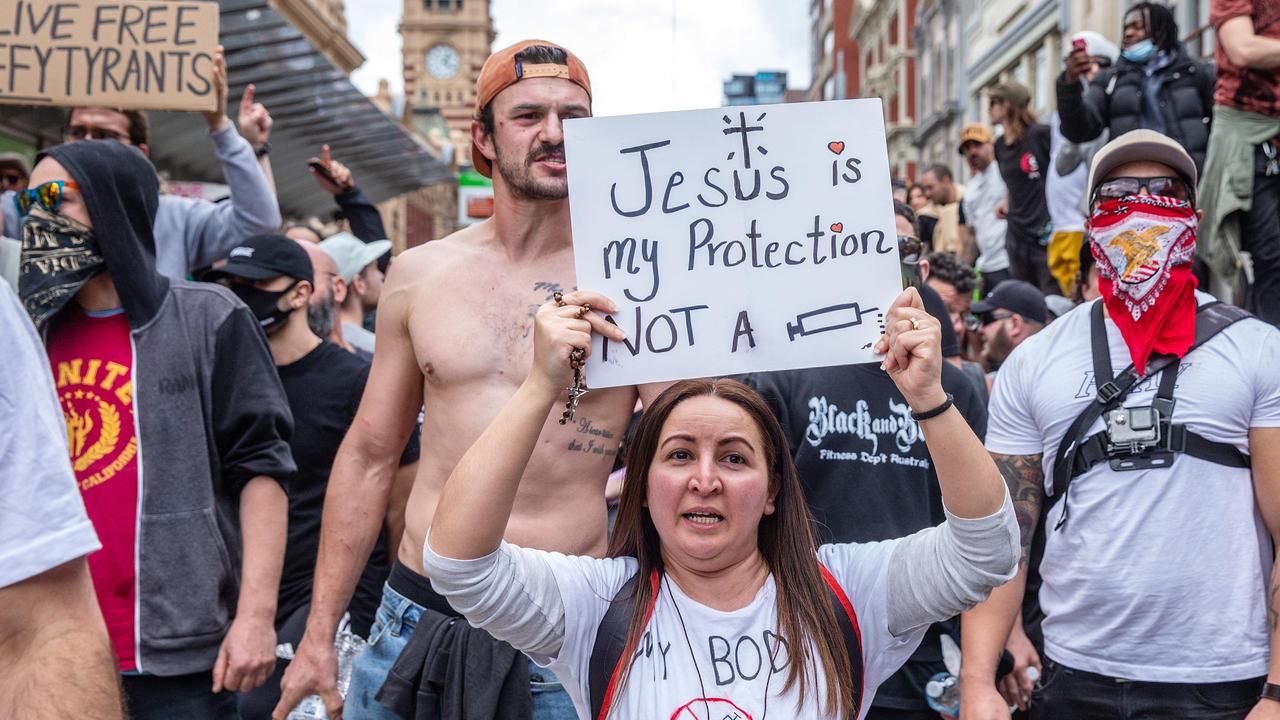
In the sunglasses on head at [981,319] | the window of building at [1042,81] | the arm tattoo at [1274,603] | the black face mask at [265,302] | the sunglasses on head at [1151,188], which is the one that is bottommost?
the arm tattoo at [1274,603]

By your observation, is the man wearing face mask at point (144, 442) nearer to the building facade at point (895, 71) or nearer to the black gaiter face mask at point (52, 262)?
the black gaiter face mask at point (52, 262)

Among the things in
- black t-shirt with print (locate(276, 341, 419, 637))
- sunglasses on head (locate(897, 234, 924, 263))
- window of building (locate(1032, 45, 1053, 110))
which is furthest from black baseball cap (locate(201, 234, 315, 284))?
window of building (locate(1032, 45, 1053, 110))

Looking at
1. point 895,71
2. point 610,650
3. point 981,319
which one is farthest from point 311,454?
point 895,71

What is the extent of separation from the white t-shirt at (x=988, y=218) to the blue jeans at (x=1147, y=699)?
685 centimetres

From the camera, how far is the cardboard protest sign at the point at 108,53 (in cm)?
491

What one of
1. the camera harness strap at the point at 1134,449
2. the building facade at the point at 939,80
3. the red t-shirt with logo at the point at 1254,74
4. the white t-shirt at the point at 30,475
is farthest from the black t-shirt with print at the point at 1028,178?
the building facade at the point at 939,80

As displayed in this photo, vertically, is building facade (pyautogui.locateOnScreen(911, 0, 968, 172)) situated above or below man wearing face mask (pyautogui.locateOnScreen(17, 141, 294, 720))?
above

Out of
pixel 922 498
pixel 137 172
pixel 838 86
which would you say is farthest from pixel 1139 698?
pixel 838 86

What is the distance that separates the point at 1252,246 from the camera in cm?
Answer: 571

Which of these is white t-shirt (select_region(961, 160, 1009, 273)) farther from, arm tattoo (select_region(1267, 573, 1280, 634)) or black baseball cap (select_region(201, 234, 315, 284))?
arm tattoo (select_region(1267, 573, 1280, 634))

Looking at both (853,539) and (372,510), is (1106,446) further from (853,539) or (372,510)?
(372,510)

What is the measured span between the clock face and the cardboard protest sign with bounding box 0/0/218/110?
139m

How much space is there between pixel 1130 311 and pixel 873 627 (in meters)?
1.36

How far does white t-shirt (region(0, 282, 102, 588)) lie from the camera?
7.18 ft
